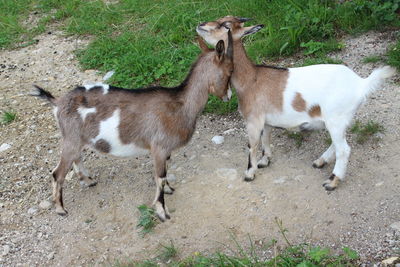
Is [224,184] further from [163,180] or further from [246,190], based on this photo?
[163,180]

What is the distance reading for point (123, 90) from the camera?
4758 millimetres

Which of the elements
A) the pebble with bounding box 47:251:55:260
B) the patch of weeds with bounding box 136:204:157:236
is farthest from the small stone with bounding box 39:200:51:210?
the patch of weeds with bounding box 136:204:157:236

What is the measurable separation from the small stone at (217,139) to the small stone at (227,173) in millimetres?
500

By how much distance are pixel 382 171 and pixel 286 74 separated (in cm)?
128

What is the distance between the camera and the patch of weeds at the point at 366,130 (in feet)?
17.3

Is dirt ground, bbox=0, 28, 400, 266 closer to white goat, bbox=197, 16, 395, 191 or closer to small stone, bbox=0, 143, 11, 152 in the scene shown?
small stone, bbox=0, 143, 11, 152

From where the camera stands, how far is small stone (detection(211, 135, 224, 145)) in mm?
5647

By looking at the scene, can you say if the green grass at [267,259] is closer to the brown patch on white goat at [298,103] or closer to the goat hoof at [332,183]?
the goat hoof at [332,183]

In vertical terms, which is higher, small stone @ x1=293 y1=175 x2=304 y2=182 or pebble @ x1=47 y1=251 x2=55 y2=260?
small stone @ x1=293 y1=175 x2=304 y2=182

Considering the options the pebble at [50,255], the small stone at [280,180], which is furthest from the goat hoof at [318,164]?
the pebble at [50,255]

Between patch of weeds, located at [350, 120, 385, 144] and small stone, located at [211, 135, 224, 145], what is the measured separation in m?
1.38

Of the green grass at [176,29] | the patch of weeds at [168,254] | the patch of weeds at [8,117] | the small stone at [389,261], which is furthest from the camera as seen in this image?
the green grass at [176,29]

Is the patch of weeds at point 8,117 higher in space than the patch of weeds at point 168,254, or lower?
lower

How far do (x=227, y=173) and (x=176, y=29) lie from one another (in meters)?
3.03
